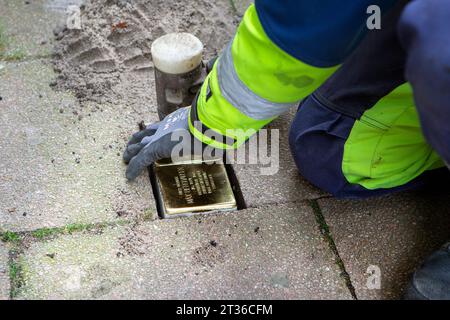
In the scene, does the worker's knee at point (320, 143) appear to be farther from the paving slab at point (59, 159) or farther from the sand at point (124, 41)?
the sand at point (124, 41)

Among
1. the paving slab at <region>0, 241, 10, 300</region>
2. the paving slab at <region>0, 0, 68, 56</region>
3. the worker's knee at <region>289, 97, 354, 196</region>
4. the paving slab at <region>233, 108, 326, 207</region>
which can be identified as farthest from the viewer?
the paving slab at <region>0, 0, 68, 56</region>

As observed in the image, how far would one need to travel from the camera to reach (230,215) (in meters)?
2.12

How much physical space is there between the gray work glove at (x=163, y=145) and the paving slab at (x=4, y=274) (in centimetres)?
51

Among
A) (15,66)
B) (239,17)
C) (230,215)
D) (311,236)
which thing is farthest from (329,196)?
(15,66)

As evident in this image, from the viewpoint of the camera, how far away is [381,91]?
1895 millimetres

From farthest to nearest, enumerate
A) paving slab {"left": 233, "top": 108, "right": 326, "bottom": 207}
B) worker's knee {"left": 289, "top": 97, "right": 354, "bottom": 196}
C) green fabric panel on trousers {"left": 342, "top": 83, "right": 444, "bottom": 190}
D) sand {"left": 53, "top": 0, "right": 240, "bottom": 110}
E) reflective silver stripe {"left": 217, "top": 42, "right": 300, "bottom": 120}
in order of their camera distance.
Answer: sand {"left": 53, "top": 0, "right": 240, "bottom": 110} → paving slab {"left": 233, "top": 108, "right": 326, "bottom": 207} → worker's knee {"left": 289, "top": 97, "right": 354, "bottom": 196} → green fabric panel on trousers {"left": 342, "top": 83, "right": 444, "bottom": 190} → reflective silver stripe {"left": 217, "top": 42, "right": 300, "bottom": 120}

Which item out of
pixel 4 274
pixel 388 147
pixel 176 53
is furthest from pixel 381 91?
pixel 4 274

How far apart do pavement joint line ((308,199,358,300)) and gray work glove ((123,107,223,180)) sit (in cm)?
43

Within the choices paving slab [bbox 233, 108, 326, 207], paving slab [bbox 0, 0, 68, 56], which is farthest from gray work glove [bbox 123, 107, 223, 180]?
paving slab [bbox 0, 0, 68, 56]

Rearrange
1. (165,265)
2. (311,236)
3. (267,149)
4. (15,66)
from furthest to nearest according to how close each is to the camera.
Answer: (15,66) → (267,149) → (311,236) → (165,265)

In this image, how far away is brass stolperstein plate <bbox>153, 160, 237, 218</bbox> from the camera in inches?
83.7

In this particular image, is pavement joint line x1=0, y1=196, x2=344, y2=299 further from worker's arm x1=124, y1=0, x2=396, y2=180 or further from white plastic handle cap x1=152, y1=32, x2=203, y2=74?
white plastic handle cap x1=152, y1=32, x2=203, y2=74
